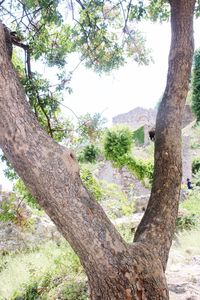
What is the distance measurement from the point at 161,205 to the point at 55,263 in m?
2.44

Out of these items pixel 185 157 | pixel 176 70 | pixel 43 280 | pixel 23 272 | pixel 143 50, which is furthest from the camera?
pixel 185 157

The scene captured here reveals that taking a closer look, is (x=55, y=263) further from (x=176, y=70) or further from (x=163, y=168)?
(x=176, y=70)

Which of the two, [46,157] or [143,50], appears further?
[143,50]

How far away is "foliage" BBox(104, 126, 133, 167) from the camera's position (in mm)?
12188

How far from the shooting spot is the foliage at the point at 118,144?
12188 millimetres

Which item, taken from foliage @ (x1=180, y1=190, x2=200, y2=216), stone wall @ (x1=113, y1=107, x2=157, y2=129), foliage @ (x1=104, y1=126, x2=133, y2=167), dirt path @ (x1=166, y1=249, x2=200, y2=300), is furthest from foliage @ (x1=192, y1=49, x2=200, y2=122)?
dirt path @ (x1=166, y1=249, x2=200, y2=300)

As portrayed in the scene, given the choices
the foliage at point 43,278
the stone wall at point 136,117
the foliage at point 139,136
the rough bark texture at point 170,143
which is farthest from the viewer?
the stone wall at point 136,117

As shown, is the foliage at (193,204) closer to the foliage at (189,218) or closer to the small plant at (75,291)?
the foliage at (189,218)

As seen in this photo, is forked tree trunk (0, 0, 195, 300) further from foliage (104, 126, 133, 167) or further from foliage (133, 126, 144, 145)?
foliage (133, 126, 144, 145)

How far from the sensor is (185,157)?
16.2 meters

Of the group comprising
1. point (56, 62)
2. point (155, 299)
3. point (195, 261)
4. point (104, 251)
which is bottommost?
point (195, 261)

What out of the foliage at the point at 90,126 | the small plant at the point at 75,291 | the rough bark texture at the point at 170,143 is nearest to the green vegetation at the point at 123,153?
the foliage at the point at 90,126

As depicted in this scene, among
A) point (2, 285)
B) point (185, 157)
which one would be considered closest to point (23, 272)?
point (2, 285)

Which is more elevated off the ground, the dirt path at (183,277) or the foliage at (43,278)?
the foliage at (43,278)
